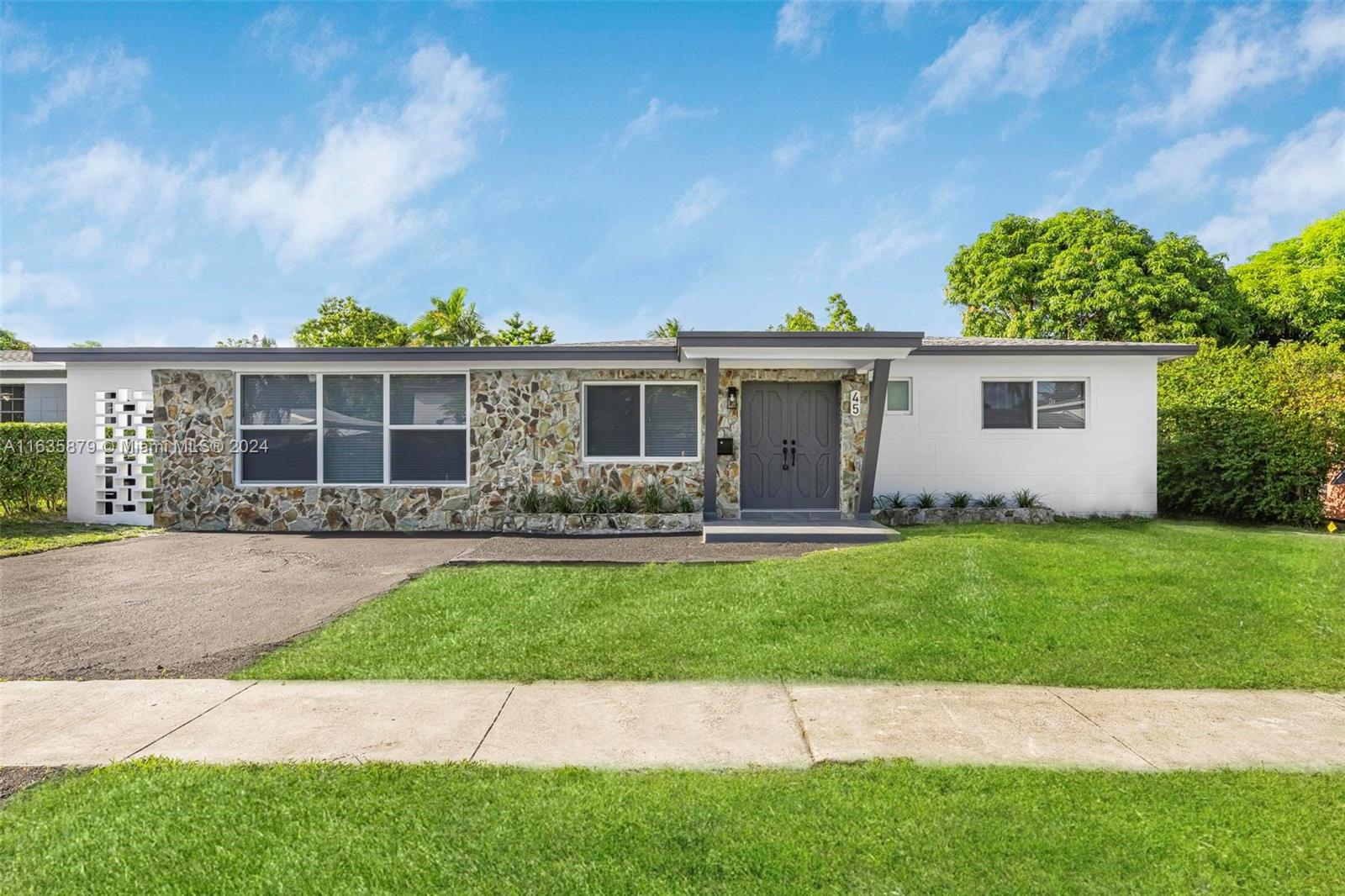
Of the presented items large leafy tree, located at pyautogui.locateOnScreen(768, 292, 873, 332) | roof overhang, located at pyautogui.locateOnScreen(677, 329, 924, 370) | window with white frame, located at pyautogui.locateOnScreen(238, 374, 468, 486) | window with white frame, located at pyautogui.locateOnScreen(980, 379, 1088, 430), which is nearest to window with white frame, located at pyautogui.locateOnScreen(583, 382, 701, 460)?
roof overhang, located at pyautogui.locateOnScreen(677, 329, 924, 370)

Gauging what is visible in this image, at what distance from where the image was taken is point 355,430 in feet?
37.3

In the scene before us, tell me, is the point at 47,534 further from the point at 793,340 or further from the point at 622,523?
the point at 793,340

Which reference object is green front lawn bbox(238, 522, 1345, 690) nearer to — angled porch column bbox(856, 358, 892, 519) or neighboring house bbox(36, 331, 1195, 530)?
angled porch column bbox(856, 358, 892, 519)

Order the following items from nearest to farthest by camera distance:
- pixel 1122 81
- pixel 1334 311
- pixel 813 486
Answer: pixel 813 486
pixel 1122 81
pixel 1334 311

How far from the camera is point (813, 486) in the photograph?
455 inches

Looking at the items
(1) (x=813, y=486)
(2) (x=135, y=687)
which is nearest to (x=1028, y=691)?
(2) (x=135, y=687)

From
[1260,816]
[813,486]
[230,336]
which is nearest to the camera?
[1260,816]

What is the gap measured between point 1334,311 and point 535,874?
29986 mm

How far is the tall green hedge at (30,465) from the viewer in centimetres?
1200

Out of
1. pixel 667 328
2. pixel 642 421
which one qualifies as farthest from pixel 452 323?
pixel 642 421

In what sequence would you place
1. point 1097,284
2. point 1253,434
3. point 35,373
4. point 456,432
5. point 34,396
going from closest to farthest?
point 1253,434 < point 456,432 < point 35,373 < point 34,396 < point 1097,284

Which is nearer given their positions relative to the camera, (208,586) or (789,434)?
(208,586)

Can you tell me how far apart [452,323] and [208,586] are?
860 inches

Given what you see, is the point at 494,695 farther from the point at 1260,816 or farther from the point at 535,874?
the point at 1260,816
